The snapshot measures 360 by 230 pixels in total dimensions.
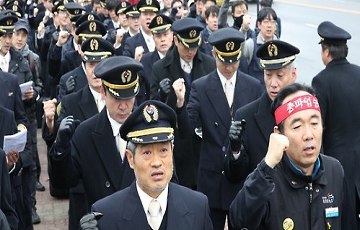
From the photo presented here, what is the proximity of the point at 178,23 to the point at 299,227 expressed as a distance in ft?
17.2

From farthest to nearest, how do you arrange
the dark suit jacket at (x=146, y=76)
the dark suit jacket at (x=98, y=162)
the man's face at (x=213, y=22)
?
1. the man's face at (x=213, y=22)
2. the dark suit jacket at (x=146, y=76)
3. the dark suit jacket at (x=98, y=162)

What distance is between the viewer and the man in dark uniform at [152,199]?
4660mm

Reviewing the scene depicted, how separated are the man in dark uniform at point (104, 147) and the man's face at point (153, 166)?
1.17 m

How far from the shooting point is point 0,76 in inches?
325

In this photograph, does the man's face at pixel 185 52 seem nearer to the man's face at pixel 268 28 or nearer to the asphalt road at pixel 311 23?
the man's face at pixel 268 28

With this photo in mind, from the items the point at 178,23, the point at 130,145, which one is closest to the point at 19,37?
the point at 178,23

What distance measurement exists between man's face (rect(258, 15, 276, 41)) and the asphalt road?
6.77 metres

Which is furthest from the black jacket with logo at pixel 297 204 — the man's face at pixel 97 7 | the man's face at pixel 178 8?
the man's face at pixel 97 7

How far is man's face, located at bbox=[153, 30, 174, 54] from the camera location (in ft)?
34.6

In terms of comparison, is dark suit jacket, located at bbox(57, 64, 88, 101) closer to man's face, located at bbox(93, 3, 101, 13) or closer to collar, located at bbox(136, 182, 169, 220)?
collar, located at bbox(136, 182, 169, 220)

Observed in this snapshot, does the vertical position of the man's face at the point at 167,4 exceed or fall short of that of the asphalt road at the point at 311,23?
it exceeds it

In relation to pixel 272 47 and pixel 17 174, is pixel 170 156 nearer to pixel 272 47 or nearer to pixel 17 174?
pixel 272 47

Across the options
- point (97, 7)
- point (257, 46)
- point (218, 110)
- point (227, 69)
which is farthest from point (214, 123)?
point (97, 7)

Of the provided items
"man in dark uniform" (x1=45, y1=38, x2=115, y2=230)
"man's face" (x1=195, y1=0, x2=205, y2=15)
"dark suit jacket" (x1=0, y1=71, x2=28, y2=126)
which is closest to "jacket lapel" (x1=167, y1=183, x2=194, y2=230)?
"man in dark uniform" (x1=45, y1=38, x2=115, y2=230)
